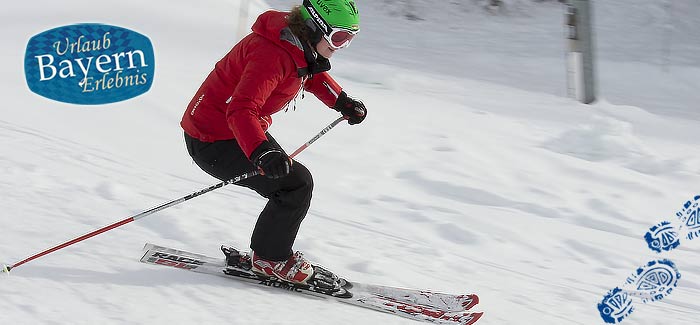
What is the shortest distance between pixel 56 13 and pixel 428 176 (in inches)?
200

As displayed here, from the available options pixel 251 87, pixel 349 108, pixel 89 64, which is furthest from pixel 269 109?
pixel 89 64

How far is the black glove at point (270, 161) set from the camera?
3217 millimetres

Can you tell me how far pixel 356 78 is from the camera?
9.14m

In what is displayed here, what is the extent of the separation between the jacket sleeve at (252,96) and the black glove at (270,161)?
4 centimetres

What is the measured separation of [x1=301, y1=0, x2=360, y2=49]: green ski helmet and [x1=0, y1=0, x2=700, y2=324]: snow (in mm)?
Result: 1209

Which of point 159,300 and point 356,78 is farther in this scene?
point 356,78

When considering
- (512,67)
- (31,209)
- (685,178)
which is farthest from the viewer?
(512,67)

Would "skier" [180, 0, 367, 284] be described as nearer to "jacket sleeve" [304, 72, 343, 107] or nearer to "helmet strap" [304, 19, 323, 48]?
"helmet strap" [304, 19, 323, 48]

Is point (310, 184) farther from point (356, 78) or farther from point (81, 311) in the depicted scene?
point (356, 78)

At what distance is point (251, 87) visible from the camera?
131 inches

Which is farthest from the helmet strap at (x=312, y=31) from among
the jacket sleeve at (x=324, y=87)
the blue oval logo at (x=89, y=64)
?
the blue oval logo at (x=89, y=64)

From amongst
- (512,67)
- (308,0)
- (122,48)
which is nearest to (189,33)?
(122,48)

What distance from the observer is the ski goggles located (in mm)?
3505

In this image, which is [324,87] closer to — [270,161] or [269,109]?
[269,109]
